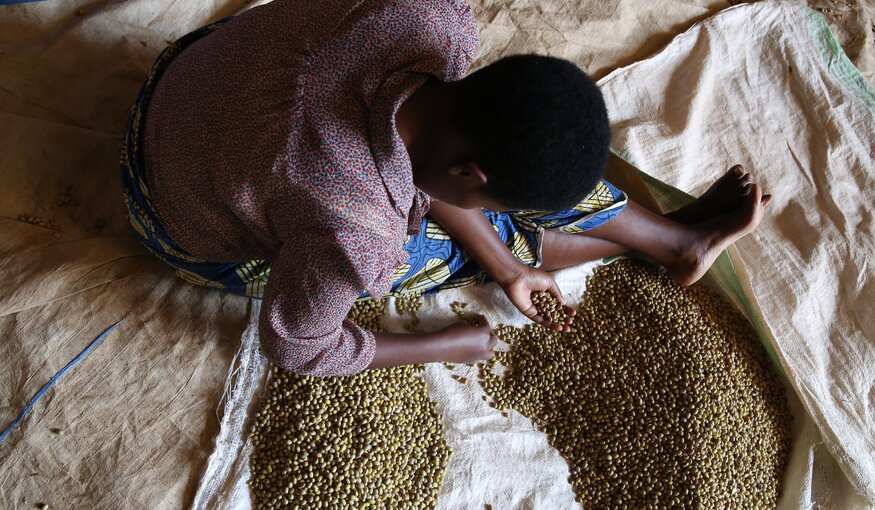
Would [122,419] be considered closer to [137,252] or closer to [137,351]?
[137,351]

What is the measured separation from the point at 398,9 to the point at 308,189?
13.1 inches

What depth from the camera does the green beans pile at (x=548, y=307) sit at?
63.3 inches

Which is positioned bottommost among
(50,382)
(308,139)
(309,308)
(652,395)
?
(652,395)

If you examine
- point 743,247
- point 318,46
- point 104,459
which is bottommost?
point 743,247

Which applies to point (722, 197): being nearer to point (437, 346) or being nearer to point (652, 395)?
point (652, 395)

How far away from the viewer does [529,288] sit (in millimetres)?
1550

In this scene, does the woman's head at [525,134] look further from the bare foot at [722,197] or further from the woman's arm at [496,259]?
the bare foot at [722,197]

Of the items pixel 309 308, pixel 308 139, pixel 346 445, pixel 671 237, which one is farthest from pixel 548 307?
pixel 308 139

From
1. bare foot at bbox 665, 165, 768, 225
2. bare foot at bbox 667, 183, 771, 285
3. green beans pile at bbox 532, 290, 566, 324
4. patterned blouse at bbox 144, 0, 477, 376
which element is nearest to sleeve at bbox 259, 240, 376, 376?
patterned blouse at bbox 144, 0, 477, 376

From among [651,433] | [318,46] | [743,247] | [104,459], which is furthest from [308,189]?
[743,247]

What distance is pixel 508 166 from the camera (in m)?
0.86

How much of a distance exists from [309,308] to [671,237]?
3.33 feet

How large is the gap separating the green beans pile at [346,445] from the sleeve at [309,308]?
213mm

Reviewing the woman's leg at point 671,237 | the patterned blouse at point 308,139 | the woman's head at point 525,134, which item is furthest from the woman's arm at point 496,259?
the woman's head at point 525,134
